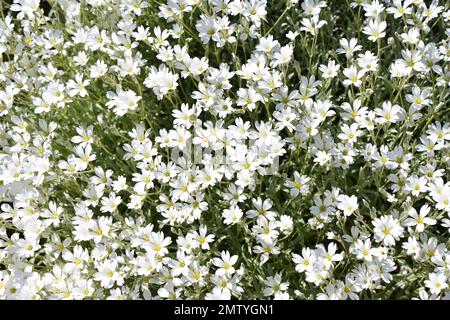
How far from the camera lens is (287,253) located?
9.62 feet

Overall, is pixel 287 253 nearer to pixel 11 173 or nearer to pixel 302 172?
pixel 302 172

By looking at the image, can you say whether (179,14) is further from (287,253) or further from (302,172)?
(287,253)

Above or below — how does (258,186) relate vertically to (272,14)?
below

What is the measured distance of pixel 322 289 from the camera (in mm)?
2703

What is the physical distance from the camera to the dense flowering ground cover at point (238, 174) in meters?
2.79

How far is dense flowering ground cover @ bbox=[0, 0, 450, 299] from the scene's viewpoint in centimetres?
279

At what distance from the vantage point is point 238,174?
113 inches

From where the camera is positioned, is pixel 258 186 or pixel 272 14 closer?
pixel 258 186

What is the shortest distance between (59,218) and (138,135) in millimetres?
546
